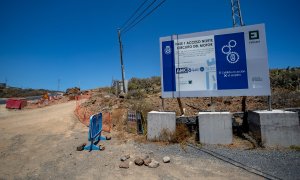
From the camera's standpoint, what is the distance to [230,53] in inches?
323

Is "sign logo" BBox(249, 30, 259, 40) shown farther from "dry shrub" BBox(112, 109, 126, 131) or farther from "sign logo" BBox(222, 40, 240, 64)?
"dry shrub" BBox(112, 109, 126, 131)

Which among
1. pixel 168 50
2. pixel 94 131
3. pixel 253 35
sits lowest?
pixel 94 131

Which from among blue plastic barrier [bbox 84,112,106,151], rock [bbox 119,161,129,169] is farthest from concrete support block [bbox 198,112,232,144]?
blue plastic barrier [bbox 84,112,106,151]

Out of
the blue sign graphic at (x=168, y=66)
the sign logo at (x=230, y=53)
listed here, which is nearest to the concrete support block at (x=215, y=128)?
the blue sign graphic at (x=168, y=66)

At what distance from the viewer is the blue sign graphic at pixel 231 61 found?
26.3 ft

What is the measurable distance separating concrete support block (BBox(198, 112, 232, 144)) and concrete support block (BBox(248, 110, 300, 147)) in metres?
0.98

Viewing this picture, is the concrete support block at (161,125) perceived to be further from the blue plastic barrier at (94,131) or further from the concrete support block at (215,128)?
the blue plastic barrier at (94,131)

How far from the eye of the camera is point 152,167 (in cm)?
557

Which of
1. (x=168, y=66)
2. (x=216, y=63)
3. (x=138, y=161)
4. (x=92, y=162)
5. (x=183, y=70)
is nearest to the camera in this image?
(x=138, y=161)

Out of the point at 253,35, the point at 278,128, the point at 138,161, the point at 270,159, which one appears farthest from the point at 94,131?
the point at 253,35

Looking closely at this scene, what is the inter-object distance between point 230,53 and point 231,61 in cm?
Answer: 32

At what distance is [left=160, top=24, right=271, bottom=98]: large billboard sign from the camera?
784cm

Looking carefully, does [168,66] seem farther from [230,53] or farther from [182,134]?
[182,134]

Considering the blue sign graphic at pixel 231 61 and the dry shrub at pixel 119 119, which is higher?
the blue sign graphic at pixel 231 61
